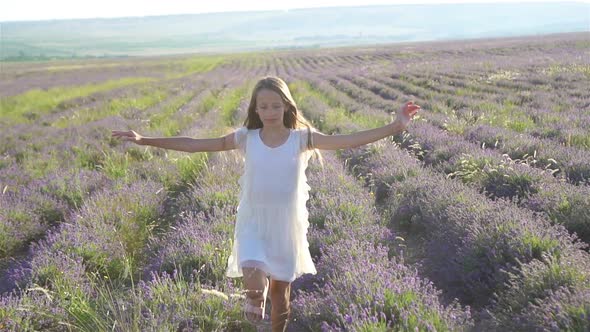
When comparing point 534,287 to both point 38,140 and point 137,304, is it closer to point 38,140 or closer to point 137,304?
point 137,304

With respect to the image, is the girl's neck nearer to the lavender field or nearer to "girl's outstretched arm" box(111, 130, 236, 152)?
"girl's outstretched arm" box(111, 130, 236, 152)

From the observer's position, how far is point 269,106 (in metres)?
2.66

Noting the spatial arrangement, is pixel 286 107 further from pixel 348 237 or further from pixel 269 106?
pixel 348 237

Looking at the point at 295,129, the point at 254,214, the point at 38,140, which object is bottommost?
the point at 38,140

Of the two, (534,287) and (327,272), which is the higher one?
(534,287)

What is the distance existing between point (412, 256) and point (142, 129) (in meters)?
8.58

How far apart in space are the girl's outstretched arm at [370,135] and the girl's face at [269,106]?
0.25 metres

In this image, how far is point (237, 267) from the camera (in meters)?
2.84

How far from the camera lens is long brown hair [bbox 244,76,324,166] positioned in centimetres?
265

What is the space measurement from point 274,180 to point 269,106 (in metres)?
0.41

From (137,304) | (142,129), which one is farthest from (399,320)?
(142,129)

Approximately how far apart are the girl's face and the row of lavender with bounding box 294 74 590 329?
1523 mm

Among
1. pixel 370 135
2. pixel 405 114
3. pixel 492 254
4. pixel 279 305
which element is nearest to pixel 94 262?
pixel 279 305

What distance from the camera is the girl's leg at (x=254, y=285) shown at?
8.21 ft
